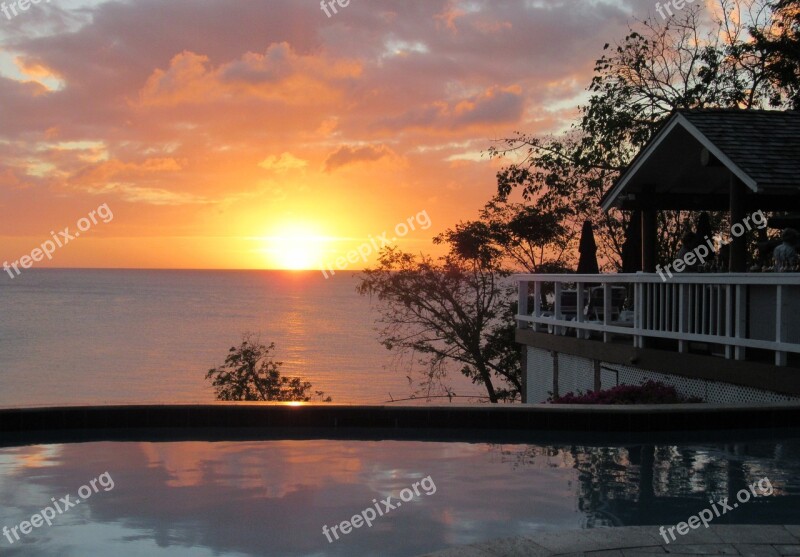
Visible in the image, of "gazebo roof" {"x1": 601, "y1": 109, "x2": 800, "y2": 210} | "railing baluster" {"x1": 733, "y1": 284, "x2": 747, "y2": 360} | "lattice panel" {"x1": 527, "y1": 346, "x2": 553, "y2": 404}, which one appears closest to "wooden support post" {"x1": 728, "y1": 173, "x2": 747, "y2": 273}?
"gazebo roof" {"x1": 601, "y1": 109, "x2": 800, "y2": 210}

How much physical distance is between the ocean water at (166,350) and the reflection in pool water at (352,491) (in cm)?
385

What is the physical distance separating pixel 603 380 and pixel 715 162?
13.1ft

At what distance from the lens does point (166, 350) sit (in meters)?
66.8

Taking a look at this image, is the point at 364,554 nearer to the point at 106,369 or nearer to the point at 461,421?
the point at 461,421

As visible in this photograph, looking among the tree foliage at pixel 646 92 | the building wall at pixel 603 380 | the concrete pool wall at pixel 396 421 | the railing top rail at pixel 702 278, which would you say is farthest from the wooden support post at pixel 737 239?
the tree foliage at pixel 646 92

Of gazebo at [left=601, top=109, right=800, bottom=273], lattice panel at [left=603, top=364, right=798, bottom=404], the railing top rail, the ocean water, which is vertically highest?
gazebo at [left=601, top=109, right=800, bottom=273]

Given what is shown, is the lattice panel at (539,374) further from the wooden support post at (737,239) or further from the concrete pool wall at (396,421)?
the concrete pool wall at (396,421)

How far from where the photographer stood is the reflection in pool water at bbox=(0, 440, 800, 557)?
630 centimetres

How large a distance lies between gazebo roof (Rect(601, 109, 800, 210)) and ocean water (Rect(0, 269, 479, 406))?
635cm

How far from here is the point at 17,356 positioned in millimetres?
60500

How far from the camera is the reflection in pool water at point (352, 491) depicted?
6.30 m

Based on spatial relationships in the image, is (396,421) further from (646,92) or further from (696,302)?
A: (646,92)

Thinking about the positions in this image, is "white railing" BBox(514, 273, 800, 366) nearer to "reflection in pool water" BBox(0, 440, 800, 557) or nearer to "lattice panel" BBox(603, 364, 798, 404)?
"lattice panel" BBox(603, 364, 798, 404)

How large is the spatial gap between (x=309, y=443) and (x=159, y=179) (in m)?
34.9
